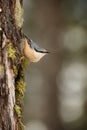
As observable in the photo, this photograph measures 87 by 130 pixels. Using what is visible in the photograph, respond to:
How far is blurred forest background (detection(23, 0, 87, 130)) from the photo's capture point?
36.2 ft

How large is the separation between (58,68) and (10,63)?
24.5 feet

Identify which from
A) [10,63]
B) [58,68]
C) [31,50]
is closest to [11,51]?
[10,63]

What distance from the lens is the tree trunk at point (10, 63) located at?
3545mm

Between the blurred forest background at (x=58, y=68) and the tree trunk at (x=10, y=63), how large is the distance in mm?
6738

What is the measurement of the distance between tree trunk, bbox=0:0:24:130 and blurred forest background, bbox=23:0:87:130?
22.1ft

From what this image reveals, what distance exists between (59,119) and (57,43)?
4.33 feet

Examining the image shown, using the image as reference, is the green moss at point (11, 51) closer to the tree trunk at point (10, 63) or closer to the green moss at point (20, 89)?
the tree trunk at point (10, 63)

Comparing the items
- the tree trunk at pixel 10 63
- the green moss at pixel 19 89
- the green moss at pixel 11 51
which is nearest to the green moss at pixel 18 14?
the tree trunk at pixel 10 63

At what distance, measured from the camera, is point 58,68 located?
36.3 feet

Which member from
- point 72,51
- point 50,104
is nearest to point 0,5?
point 50,104

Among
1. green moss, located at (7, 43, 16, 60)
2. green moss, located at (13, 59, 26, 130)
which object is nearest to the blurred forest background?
green moss, located at (13, 59, 26, 130)

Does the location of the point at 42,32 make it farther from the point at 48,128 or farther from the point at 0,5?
the point at 0,5

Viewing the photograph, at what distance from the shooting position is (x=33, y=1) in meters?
12.4

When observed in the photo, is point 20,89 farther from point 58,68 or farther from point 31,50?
point 58,68
